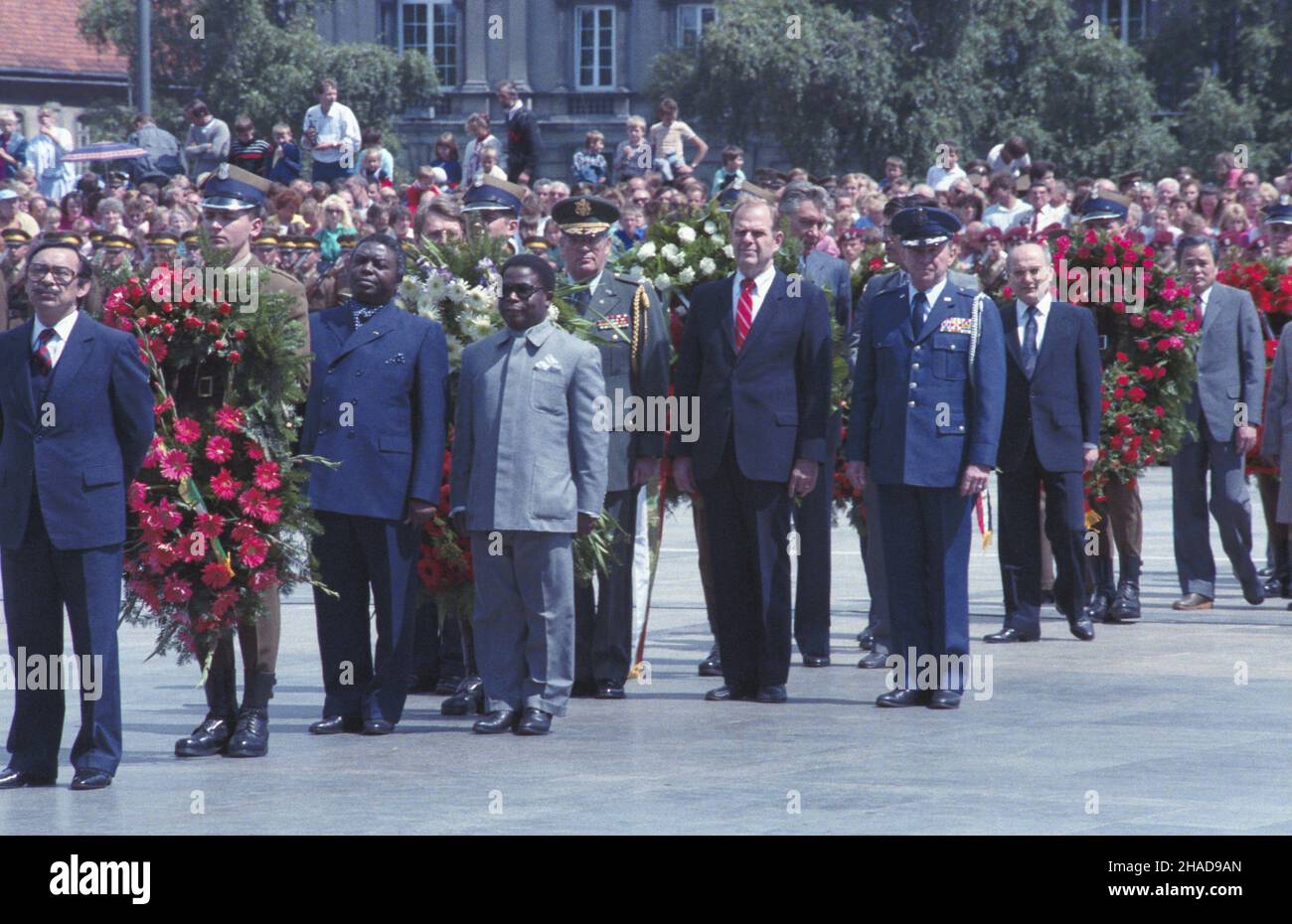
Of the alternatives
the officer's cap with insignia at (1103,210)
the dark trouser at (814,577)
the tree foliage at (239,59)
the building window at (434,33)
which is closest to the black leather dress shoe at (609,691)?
the dark trouser at (814,577)

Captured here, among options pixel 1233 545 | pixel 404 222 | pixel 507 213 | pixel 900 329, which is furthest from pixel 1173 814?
pixel 404 222

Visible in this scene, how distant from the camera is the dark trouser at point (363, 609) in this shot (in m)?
10.4

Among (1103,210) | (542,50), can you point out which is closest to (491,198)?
(1103,210)

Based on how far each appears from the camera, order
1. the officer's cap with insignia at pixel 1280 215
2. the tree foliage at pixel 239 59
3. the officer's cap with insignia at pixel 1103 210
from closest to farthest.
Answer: the officer's cap with insignia at pixel 1103 210 < the officer's cap with insignia at pixel 1280 215 < the tree foliage at pixel 239 59

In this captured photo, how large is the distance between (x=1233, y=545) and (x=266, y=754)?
7.36 metres

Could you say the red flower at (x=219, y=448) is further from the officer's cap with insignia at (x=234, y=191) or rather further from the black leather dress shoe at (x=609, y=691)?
the black leather dress shoe at (x=609, y=691)

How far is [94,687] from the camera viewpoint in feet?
30.0

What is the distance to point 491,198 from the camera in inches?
497

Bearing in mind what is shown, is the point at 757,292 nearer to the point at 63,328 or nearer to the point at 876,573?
the point at 876,573

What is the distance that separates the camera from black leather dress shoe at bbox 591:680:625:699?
1159 centimetres

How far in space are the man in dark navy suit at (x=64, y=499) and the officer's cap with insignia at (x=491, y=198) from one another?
11.4ft

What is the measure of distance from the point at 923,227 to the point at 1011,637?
3.13 m

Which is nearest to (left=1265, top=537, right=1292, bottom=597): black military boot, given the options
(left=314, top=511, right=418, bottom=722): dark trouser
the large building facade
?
(left=314, top=511, right=418, bottom=722): dark trouser

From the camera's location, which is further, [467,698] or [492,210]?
[492,210]
